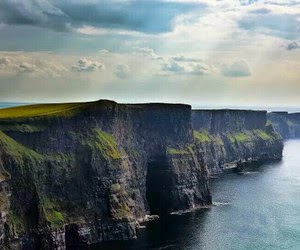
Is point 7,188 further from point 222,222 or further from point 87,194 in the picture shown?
point 222,222

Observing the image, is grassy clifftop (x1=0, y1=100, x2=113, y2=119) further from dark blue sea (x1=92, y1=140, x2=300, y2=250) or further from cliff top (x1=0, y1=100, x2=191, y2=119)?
dark blue sea (x1=92, y1=140, x2=300, y2=250)

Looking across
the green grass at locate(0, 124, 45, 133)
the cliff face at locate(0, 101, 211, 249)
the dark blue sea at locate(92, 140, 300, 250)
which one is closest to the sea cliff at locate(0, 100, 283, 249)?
the cliff face at locate(0, 101, 211, 249)

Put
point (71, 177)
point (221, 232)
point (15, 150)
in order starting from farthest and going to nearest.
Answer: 1. point (221, 232)
2. point (71, 177)
3. point (15, 150)

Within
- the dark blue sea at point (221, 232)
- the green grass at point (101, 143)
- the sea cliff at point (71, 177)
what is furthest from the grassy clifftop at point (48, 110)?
the dark blue sea at point (221, 232)

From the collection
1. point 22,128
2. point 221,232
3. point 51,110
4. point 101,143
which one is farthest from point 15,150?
point 221,232

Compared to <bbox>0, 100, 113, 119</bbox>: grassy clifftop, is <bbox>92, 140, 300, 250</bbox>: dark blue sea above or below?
below

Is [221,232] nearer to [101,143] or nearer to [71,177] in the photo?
[101,143]
